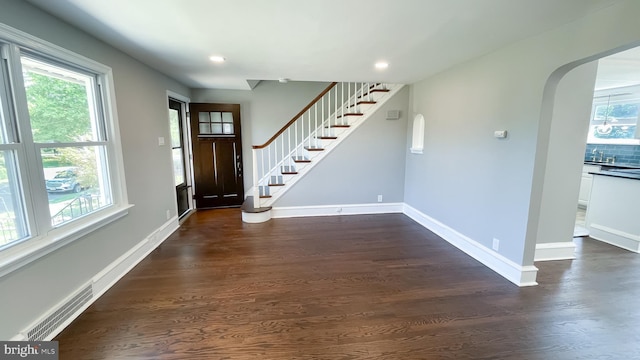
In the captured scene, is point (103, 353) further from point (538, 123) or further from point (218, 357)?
point (538, 123)

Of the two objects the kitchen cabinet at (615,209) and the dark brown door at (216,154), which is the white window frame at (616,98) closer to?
the kitchen cabinet at (615,209)

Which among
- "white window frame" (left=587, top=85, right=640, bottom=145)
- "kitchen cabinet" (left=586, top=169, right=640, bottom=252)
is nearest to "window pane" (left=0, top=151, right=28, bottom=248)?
"kitchen cabinet" (left=586, top=169, right=640, bottom=252)

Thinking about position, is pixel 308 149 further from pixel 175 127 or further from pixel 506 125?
pixel 506 125

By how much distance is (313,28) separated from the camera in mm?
2184

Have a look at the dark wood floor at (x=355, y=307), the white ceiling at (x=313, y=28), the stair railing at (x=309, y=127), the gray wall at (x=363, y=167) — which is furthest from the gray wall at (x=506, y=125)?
the stair railing at (x=309, y=127)

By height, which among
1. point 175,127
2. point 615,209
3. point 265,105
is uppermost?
point 265,105

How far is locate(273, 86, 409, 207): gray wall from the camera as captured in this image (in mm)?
4715

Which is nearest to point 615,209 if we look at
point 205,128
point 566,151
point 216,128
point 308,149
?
point 566,151

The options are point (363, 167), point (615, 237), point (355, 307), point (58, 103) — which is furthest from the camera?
point (363, 167)

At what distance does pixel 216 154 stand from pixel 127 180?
239 centimetres

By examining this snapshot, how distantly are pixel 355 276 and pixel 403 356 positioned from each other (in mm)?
1038

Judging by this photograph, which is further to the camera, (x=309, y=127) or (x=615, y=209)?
(x=309, y=127)

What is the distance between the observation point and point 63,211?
2.13 m

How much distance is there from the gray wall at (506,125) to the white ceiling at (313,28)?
0.15 meters
